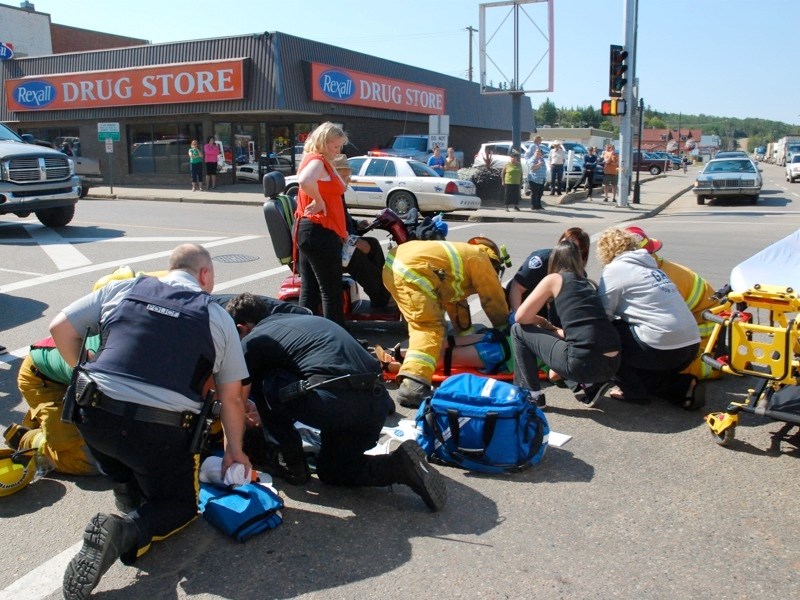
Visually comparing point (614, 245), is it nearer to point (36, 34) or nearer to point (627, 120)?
point (627, 120)

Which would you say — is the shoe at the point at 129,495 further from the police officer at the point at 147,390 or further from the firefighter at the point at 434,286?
the firefighter at the point at 434,286

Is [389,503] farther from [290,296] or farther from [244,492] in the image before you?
[290,296]

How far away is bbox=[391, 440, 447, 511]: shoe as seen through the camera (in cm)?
370

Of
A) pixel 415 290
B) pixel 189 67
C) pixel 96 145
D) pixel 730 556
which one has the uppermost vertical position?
pixel 189 67

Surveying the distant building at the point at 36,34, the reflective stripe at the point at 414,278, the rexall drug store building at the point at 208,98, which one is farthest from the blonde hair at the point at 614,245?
the distant building at the point at 36,34

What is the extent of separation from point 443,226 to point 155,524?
4.38 m

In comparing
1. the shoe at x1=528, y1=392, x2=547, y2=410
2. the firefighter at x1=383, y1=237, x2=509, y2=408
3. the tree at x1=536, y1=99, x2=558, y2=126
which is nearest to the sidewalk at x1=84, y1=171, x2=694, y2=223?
the firefighter at x1=383, y1=237, x2=509, y2=408

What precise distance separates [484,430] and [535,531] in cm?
76

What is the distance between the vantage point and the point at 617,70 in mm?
20172

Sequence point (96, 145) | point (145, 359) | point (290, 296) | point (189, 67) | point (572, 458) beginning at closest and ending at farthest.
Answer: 1. point (145, 359)
2. point (572, 458)
3. point (290, 296)
4. point (189, 67)
5. point (96, 145)

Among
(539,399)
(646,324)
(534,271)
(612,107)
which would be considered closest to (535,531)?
(539,399)

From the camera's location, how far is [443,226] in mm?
7051

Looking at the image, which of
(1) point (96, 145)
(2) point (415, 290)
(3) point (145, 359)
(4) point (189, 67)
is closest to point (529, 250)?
(2) point (415, 290)

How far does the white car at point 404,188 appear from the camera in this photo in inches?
725
